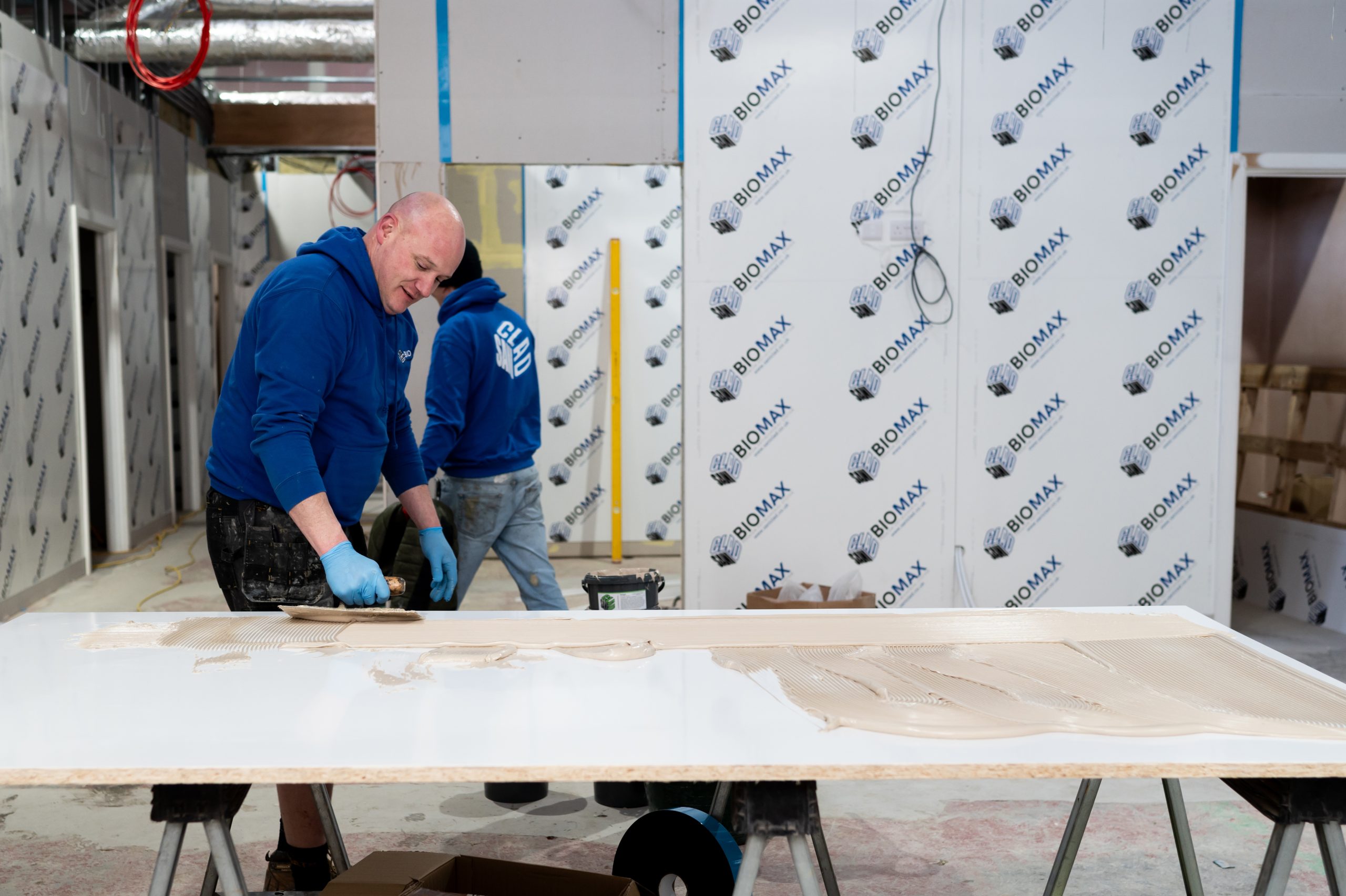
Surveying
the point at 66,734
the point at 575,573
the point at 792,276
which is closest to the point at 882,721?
the point at 66,734

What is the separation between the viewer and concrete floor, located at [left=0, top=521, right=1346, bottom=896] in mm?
2406

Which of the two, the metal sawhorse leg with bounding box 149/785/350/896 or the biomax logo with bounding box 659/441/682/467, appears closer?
the metal sawhorse leg with bounding box 149/785/350/896

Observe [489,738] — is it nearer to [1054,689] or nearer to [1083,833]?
[1054,689]

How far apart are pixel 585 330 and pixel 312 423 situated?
4.29 metres

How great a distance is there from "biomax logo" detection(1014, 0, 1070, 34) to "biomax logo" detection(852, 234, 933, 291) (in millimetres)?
933

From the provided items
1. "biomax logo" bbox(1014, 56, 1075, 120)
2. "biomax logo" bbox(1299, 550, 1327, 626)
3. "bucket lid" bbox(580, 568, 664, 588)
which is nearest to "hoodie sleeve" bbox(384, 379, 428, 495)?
"bucket lid" bbox(580, 568, 664, 588)

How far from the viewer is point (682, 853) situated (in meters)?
1.98

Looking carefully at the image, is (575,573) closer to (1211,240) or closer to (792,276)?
(792,276)

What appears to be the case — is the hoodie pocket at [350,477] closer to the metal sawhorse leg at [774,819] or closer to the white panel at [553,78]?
the metal sawhorse leg at [774,819]

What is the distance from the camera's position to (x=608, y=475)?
20.9 ft

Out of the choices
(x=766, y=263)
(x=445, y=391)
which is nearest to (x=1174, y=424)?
(x=766, y=263)

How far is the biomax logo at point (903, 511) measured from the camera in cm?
441

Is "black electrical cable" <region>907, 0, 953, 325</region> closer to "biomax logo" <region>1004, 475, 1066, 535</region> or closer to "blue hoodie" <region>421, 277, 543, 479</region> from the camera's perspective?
"biomax logo" <region>1004, 475, 1066, 535</region>

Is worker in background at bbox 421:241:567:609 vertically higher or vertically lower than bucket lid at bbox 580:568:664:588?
higher
